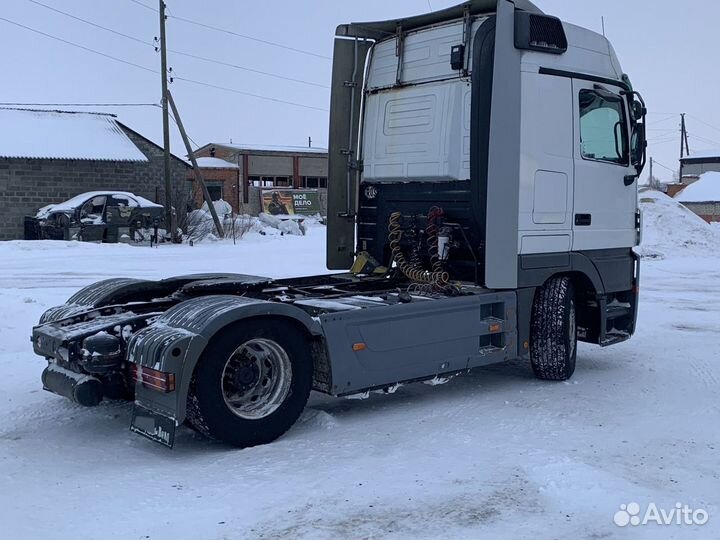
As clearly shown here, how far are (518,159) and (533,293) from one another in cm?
129

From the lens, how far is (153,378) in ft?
17.4

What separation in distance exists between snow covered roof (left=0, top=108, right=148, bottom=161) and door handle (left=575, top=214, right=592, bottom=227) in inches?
1031

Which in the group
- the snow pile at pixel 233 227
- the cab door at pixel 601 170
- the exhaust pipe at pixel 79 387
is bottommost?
the exhaust pipe at pixel 79 387

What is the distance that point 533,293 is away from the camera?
7652 millimetres

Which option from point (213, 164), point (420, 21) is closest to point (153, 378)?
point (420, 21)

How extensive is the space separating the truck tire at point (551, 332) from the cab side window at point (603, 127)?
141 cm

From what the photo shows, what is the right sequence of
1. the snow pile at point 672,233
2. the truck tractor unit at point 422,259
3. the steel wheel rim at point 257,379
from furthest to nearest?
the snow pile at point 672,233
the steel wheel rim at point 257,379
the truck tractor unit at point 422,259

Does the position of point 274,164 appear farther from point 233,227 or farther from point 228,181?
point 233,227

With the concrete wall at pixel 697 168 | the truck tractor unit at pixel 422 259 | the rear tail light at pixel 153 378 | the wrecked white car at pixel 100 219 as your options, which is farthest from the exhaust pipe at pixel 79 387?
the concrete wall at pixel 697 168

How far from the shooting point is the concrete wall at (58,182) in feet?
98.4

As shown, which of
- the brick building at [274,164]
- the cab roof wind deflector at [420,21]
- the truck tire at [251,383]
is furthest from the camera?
the brick building at [274,164]

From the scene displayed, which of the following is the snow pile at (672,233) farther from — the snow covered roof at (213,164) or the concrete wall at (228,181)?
the snow covered roof at (213,164)

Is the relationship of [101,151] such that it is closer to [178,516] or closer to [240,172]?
[240,172]

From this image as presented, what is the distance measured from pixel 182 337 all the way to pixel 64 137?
29387mm
